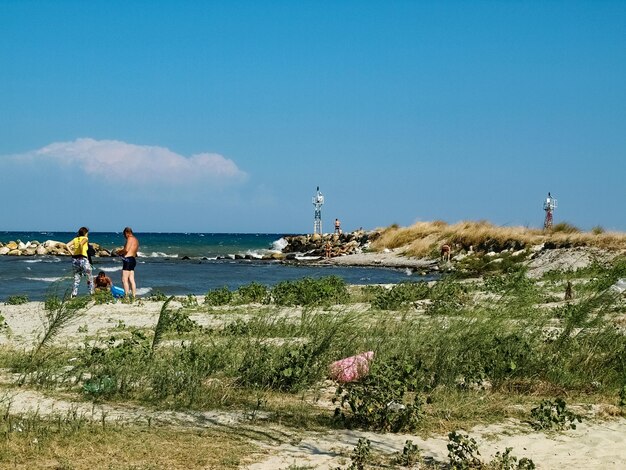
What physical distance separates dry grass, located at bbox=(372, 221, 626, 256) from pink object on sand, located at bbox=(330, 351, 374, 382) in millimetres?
20500

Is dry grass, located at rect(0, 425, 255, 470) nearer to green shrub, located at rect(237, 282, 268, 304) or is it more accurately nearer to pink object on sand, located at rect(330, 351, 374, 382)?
pink object on sand, located at rect(330, 351, 374, 382)

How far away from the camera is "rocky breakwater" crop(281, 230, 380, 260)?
53.5 m

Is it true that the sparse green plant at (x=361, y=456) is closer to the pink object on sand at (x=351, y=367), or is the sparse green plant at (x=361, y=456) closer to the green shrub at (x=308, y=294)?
the pink object on sand at (x=351, y=367)

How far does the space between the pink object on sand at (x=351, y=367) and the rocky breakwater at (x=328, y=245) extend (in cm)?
4391

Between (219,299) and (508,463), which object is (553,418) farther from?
(219,299)

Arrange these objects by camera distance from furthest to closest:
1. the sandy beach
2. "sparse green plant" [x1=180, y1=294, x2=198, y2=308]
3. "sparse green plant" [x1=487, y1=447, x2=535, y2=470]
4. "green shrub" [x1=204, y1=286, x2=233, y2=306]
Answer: "green shrub" [x1=204, y1=286, x2=233, y2=306] → "sparse green plant" [x1=180, y1=294, x2=198, y2=308] → the sandy beach → "sparse green plant" [x1=487, y1=447, x2=535, y2=470]

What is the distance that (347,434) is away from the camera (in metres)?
5.93

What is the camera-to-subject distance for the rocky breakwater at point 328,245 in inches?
2108

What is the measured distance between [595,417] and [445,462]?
2.21m

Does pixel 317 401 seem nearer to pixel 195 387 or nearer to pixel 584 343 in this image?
pixel 195 387

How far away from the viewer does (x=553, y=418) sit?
20.3ft

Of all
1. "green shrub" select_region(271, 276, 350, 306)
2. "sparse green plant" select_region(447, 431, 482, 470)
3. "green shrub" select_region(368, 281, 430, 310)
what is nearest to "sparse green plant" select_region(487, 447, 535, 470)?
"sparse green plant" select_region(447, 431, 482, 470)

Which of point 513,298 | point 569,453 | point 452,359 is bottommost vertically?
point 569,453

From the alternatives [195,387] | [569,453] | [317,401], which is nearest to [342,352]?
[317,401]
